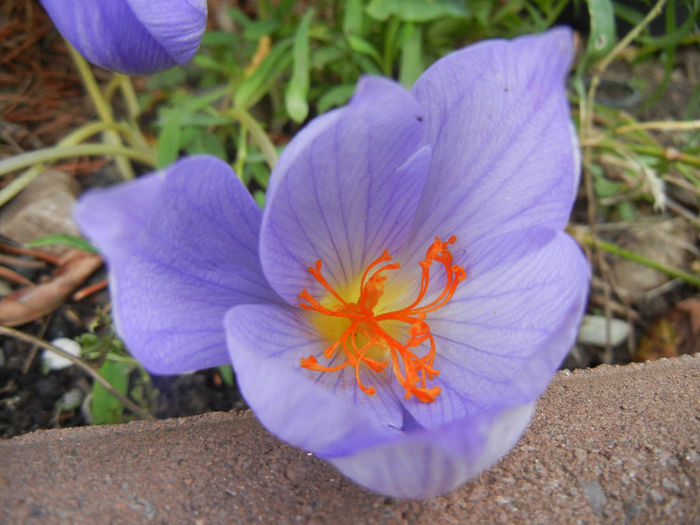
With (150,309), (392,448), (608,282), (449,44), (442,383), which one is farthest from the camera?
(449,44)

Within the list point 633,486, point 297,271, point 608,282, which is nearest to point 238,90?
point 297,271

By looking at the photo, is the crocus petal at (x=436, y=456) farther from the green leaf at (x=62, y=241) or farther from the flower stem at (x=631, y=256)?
the flower stem at (x=631, y=256)

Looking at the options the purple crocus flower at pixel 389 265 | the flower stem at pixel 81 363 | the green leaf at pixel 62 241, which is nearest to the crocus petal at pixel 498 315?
the purple crocus flower at pixel 389 265

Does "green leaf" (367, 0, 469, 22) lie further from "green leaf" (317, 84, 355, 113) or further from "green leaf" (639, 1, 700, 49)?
"green leaf" (639, 1, 700, 49)

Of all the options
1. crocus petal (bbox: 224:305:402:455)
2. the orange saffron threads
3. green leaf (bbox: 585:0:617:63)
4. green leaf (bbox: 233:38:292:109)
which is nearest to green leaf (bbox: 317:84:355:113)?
green leaf (bbox: 233:38:292:109)

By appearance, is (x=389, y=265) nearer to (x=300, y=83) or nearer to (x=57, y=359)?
(x=300, y=83)

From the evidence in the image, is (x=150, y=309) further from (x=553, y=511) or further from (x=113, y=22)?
(x=553, y=511)
